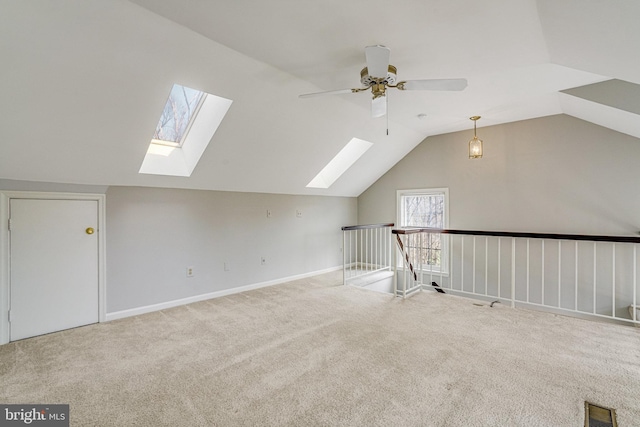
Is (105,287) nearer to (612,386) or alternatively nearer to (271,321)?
(271,321)

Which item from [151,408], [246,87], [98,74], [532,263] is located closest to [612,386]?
[532,263]

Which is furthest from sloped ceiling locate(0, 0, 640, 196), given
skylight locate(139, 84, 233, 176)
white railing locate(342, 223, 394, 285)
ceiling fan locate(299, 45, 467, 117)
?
white railing locate(342, 223, 394, 285)

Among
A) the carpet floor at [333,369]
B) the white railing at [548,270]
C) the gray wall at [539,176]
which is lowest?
the carpet floor at [333,369]

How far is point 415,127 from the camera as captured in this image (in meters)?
4.95

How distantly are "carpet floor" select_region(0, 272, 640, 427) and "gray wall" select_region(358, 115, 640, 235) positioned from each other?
174 centimetres

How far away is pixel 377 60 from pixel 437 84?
552 millimetres

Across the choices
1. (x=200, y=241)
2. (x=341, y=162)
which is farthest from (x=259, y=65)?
(x=341, y=162)

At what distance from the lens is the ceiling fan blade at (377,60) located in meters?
1.98

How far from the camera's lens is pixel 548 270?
172 inches

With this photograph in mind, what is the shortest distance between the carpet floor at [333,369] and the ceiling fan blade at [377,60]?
237 centimetres

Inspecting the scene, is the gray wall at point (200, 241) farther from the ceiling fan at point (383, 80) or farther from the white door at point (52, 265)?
the ceiling fan at point (383, 80)

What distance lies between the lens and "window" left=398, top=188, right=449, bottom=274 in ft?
17.9

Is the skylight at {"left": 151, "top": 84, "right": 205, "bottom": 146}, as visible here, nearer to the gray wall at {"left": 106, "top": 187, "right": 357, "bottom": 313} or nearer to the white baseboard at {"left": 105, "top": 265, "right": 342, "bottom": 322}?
the gray wall at {"left": 106, "top": 187, "right": 357, "bottom": 313}

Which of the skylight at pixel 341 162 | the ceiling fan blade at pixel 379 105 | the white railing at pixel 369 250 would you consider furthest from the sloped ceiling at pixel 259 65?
the white railing at pixel 369 250
